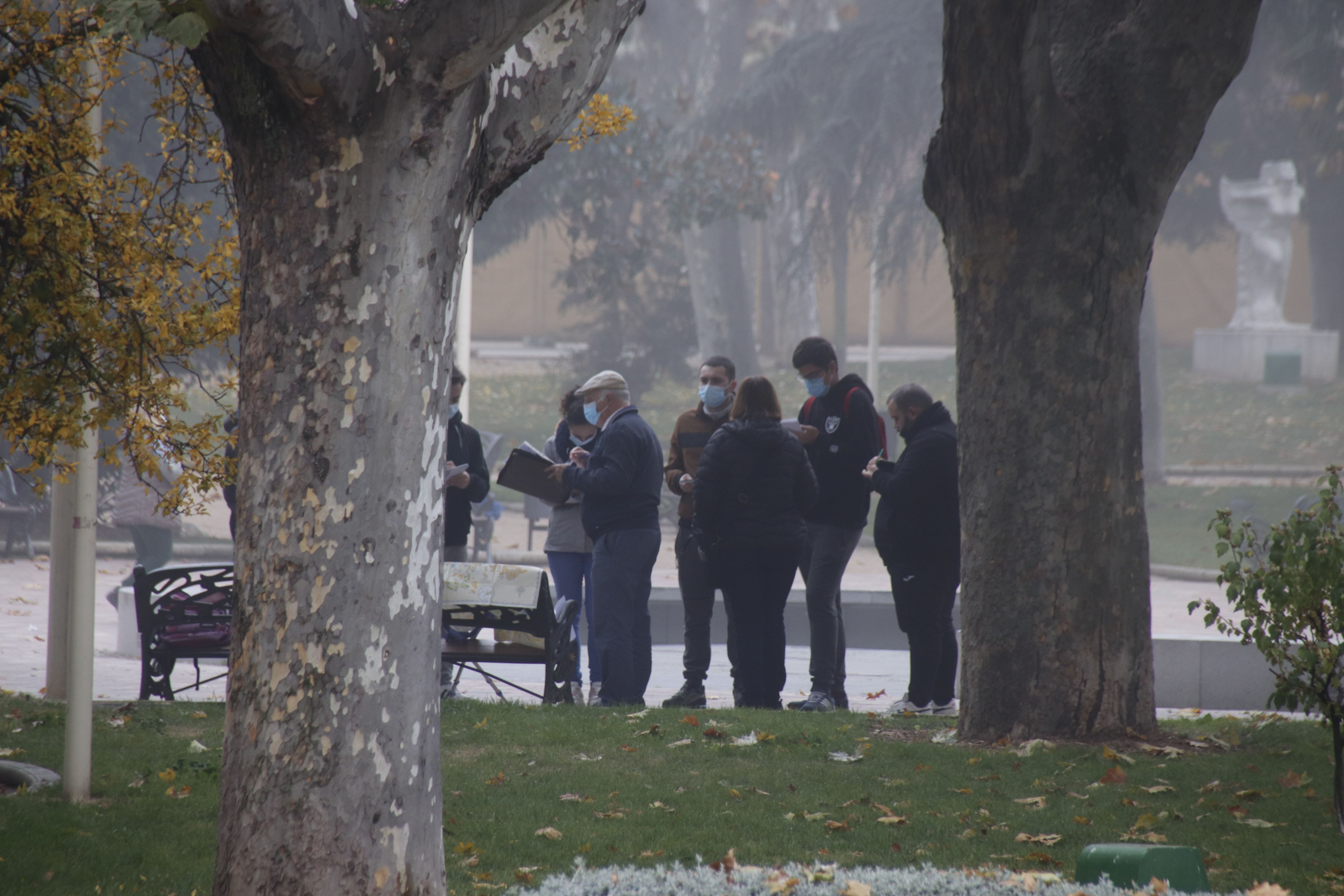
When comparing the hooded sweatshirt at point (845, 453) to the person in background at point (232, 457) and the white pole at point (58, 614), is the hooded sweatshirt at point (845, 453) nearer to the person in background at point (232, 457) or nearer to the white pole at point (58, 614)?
the person in background at point (232, 457)

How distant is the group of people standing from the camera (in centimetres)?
747

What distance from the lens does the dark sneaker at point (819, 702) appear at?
780 centimetres

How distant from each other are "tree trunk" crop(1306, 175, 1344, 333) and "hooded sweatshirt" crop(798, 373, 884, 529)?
24.7 meters

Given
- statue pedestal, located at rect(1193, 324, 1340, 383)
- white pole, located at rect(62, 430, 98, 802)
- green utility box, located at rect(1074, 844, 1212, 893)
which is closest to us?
green utility box, located at rect(1074, 844, 1212, 893)

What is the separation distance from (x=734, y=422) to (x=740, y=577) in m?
0.85

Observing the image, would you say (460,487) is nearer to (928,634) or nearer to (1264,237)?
(928,634)

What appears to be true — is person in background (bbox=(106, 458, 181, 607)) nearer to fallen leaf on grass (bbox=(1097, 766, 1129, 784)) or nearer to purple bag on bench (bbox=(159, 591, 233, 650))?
purple bag on bench (bbox=(159, 591, 233, 650))

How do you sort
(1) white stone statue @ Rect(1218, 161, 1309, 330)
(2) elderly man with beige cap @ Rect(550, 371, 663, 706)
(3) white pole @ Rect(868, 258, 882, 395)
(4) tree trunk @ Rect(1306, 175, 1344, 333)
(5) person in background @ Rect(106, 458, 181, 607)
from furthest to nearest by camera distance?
(4) tree trunk @ Rect(1306, 175, 1344, 333) → (1) white stone statue @ Rect(1218, 161, 1309, 330) → (3) white pole @ Rect(868, 258, 882, 395) → (5) person in background @ Rect(106, 458, 181, 607) → (2) elderly man with beige cap @ Rect(550, 371, 663, 706)

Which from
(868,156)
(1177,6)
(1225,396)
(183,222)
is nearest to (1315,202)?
(1225,396)

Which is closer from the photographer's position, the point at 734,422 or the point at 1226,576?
the point at 1226,576

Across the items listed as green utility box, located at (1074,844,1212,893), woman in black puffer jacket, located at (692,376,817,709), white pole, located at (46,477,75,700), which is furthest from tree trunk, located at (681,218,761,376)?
green utility box, located at (1074,844,1212,893)

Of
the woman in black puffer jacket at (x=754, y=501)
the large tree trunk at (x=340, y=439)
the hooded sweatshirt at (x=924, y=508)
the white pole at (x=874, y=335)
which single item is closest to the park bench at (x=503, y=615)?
the woman in black puffer jacket at (x=754, y=501)

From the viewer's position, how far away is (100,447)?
5.70 metres

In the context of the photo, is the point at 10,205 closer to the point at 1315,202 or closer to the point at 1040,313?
the point at 1040,313
